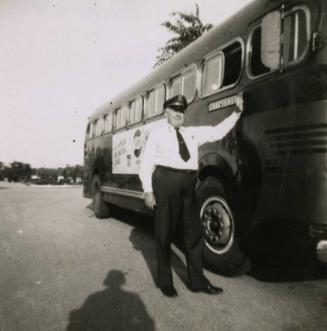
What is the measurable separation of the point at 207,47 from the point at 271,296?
128 inches

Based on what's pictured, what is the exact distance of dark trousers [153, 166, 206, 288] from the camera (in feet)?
12.7

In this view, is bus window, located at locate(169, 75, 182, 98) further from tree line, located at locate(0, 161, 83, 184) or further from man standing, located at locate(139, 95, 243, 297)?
tree line, located at locate(0, 161, 83, 184)

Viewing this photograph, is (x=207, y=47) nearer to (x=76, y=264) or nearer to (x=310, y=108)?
(x=310, y=108)

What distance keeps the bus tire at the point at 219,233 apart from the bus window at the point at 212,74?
1.15 meters

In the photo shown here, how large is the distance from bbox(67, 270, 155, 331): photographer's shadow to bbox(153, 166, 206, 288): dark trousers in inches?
14.8

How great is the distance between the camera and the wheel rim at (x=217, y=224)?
459 centimetres

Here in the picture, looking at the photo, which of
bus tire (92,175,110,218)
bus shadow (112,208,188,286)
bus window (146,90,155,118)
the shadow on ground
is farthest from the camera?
bus tire (92,175,110,218)

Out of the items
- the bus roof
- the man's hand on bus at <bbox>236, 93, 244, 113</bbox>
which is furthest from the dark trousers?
the bus roof

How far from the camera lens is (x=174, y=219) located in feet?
12.8

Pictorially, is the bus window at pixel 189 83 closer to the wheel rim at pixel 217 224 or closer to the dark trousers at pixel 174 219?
the wheel rim at pixel 217 224

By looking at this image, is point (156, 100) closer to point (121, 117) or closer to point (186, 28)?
point (121, 117)

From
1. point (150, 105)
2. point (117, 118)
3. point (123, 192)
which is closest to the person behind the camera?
point (150, 105)

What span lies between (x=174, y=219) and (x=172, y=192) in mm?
274

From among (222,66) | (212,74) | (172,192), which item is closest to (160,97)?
(212,74)
